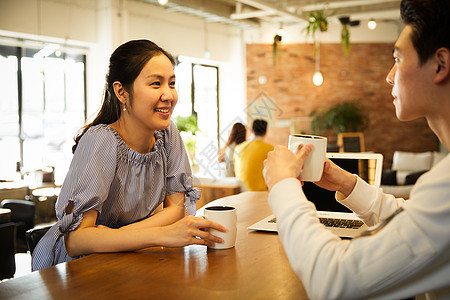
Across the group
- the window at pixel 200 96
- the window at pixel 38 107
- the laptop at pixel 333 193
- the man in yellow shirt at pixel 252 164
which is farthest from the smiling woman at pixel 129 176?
the window at pixel 200 96

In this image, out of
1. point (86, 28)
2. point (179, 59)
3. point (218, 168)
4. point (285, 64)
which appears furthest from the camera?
point (285, 64)

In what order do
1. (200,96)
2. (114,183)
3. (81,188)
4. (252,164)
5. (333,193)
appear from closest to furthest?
1. (81,188)
2. (114,183)
3. (333,193)
4. (252,164)
5. (200,96)

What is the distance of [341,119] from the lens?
29.8ft

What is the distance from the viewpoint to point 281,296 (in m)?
0.98

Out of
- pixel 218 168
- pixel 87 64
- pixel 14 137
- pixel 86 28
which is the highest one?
pixel 86 28

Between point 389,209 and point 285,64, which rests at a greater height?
point 285,64

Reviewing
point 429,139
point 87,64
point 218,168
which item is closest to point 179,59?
point 87,64

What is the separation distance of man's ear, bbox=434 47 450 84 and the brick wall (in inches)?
344

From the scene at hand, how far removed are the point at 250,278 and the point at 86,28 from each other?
6892 mm

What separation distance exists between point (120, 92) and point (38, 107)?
5841 millimetres

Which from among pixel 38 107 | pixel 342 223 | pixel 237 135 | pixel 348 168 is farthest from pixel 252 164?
pixel 38 107

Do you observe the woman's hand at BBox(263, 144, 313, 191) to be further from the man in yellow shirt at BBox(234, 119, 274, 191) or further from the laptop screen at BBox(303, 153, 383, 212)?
the man in yellow shirt at BBox(234, 119, 274, 191)

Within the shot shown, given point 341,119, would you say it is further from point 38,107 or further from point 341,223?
point 341,223

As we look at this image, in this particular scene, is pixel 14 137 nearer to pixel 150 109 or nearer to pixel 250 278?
pixel 150 109
